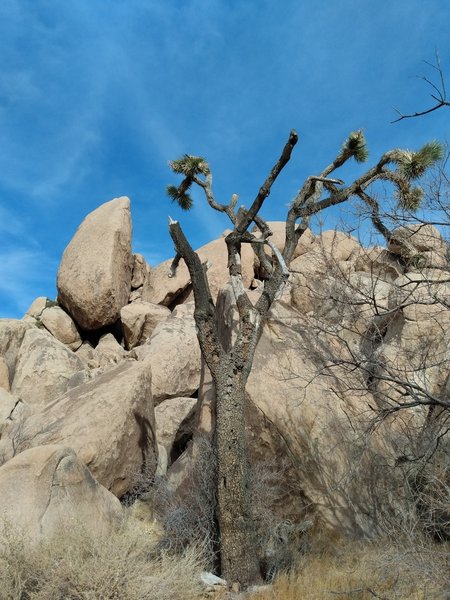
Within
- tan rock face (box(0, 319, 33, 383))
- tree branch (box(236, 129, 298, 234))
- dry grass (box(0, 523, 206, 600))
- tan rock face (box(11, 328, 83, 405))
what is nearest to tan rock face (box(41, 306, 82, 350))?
tan rock face (box(0, 319, 33, 383))

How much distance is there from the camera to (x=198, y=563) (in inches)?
247

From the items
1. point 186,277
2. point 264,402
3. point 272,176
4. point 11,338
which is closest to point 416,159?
point 272,176

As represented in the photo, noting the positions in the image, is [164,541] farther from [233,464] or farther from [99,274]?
[99,274]

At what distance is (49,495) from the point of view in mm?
6449

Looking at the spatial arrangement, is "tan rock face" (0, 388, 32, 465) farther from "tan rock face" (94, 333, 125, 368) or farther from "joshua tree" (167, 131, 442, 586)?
"tan rock face" (94, 333, 125, 368)

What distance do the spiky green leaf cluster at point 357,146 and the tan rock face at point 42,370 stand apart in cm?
991

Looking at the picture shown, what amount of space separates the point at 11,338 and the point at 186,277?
701 cm

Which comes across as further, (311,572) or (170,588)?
(311,572)

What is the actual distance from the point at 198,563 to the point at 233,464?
1211 millimetres

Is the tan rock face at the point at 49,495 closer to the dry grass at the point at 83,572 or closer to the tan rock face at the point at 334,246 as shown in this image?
the dry grass at the point at 83,572

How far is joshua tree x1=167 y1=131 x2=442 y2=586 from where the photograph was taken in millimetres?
6383

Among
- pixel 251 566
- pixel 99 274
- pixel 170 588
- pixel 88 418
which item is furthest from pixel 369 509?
pixel 99 274

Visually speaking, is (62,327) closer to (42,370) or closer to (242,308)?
(42,370)

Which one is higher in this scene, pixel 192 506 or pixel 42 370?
pixel 42 370
